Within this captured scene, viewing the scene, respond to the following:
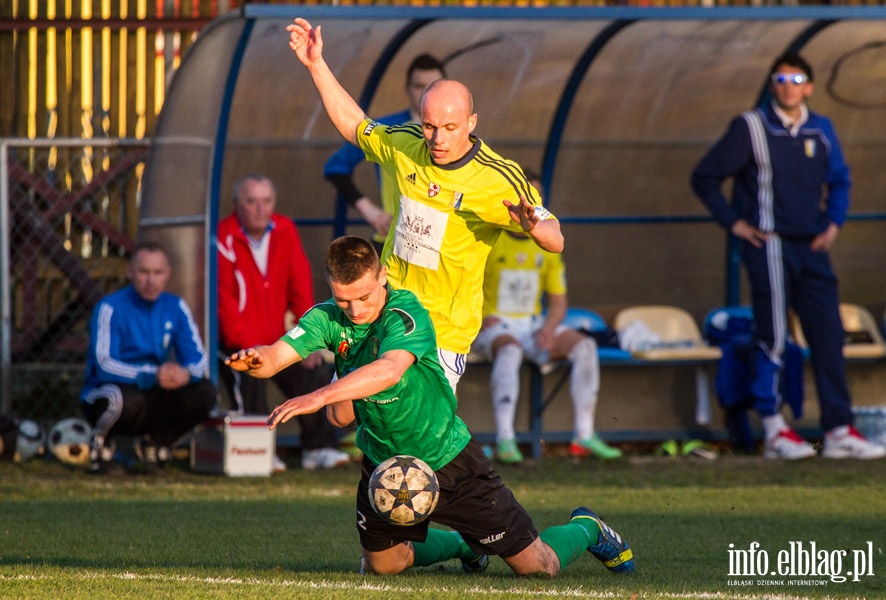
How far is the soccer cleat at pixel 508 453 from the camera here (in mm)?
9352

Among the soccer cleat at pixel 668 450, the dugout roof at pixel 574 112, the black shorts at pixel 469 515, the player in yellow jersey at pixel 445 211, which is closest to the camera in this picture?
the black shorts at pixel 469 515

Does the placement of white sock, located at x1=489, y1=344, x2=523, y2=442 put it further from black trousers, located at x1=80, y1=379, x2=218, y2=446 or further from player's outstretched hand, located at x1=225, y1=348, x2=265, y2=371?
player's outstretched hand, located at x1=225, y1=348, x2=265, y2=371

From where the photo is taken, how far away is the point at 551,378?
1045cm

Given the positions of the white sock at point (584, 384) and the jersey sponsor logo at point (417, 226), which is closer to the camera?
the jersey sponsor logo at point (417, 226)

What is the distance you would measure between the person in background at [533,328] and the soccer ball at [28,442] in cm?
304

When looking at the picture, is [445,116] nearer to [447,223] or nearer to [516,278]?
[447,223]

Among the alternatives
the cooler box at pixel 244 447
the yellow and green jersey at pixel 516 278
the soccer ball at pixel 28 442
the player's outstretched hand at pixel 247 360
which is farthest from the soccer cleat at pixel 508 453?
the player's outstretched hand at pixel 247 360

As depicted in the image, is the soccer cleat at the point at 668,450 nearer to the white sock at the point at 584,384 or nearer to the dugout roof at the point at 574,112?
the white sock at the point at 584,384

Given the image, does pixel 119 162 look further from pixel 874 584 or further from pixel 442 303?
pixel 874 584

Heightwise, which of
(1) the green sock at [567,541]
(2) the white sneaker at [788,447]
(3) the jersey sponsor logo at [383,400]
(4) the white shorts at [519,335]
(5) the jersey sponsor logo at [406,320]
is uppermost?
(5) the jersey sponsor logo at [406,320]

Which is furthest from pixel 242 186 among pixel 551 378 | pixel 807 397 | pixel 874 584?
pixel 874 584

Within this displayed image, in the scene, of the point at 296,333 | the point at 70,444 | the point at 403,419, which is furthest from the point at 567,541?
the point at 70,444

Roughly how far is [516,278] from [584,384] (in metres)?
0.88

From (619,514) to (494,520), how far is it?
219cm
